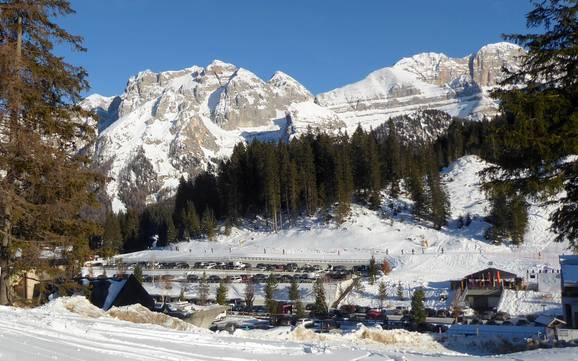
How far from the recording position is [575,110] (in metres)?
11.1

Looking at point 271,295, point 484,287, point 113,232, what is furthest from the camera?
point 113,232

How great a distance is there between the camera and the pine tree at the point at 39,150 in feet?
36.0

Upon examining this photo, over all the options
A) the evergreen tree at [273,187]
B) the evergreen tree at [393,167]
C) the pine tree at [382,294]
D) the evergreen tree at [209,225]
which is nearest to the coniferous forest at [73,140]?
the pine tree at [382,294]

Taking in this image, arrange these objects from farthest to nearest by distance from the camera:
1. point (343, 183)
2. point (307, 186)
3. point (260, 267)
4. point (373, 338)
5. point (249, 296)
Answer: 1. point (307, 186)
2. point (343, 183)
3. point (260, 267)
4. point (249, 296)
5. point (373, 338)

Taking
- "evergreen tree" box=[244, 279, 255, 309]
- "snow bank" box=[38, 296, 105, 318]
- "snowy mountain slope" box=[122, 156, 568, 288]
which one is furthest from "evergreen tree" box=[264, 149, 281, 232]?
"snow bank" box=[38, 296, 105, 318]

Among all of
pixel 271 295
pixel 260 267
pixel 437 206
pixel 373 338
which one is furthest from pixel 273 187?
pixel 373 338

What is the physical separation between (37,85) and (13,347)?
778cm

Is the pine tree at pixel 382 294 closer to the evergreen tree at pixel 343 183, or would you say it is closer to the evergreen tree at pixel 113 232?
the evergreen tree at pixel 343 183

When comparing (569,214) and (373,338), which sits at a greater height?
(569,214)

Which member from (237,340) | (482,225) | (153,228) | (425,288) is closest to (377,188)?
(482,225)

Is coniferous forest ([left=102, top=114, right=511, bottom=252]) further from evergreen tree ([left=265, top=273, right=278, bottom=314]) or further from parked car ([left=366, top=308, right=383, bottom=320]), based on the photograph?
parked car ([left=366, top=308, right=383, bottom=320])

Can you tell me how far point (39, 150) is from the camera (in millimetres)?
11039

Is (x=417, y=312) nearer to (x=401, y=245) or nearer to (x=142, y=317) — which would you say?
(x=142, y=317)

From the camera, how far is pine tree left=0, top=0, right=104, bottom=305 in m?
11.0
